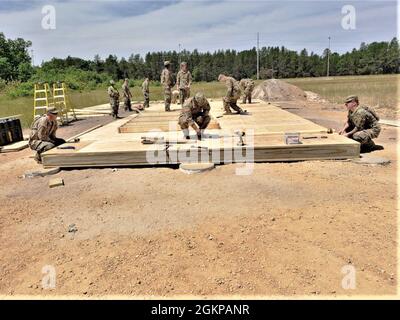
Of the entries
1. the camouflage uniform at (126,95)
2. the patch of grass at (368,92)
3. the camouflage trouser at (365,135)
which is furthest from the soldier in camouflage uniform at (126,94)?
the camouflage trouser at (365,135)

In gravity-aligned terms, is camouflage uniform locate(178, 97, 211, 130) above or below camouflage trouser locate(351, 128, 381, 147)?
above

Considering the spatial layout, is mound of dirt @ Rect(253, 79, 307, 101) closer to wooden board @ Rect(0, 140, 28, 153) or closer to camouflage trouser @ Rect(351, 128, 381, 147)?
camouflage trouser @ Rect(351, 128, 381, 147)

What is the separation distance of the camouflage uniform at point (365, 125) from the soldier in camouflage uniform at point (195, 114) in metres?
2.92

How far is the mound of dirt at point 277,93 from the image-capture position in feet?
69.3

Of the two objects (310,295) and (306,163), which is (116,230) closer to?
(310,295)

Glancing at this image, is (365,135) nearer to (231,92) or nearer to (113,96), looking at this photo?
(231,92)

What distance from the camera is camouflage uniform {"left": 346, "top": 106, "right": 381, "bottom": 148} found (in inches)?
263

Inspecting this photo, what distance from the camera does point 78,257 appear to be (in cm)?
353

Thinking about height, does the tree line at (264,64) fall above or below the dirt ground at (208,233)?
above

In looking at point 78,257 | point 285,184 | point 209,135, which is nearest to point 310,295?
point 78,257

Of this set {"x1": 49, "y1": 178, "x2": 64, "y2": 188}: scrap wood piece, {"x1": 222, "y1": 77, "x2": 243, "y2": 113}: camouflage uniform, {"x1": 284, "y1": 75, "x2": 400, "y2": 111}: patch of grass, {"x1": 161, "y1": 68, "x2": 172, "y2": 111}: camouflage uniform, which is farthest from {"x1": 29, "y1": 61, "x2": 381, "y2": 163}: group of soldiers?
{"x1": 284, "y1": 75, "x2": 400, "y2": 111}: patch of grass

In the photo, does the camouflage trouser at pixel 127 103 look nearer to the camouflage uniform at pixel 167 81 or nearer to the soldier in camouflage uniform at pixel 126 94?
the soldier in camouflage uniform at pixel 126 94

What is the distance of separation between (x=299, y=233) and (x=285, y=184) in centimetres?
153

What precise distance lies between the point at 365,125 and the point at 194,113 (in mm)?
3394
